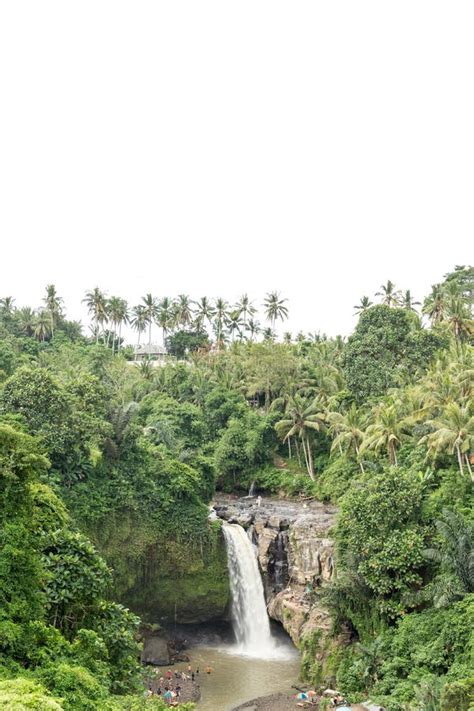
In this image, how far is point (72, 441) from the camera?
1015 inches

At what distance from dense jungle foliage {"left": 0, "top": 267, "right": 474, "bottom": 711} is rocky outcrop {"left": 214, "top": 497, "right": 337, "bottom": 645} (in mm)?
1397

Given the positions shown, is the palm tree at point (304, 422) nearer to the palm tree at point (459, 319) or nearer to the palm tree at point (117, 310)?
the palm tree at point (459, 319)

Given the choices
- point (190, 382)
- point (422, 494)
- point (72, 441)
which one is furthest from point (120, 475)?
point (190, 382)

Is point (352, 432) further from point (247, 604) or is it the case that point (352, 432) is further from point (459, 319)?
point (459, 319)

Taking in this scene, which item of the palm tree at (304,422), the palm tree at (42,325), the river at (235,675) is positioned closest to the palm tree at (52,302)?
the palm tree at (42,325)

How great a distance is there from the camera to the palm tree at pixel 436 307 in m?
49.2

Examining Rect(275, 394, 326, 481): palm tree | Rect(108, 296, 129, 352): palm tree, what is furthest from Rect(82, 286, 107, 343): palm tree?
Rect(275, 394, 326, 481): palm tree

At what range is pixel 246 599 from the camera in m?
28.9

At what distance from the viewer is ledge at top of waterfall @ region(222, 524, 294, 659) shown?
89.9ft

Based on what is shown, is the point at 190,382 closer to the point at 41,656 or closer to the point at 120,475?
the point at 120,475

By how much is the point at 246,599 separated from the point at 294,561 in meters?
3.15

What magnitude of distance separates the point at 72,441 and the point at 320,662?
13.9 m

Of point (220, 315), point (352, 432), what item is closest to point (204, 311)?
point (220, 315)

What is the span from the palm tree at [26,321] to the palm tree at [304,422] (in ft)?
116
